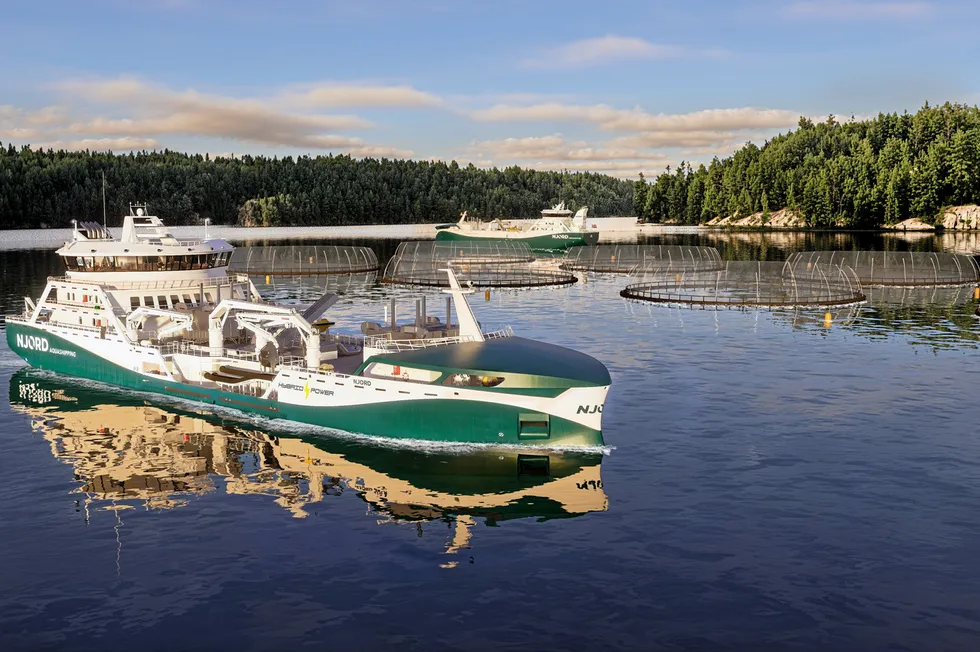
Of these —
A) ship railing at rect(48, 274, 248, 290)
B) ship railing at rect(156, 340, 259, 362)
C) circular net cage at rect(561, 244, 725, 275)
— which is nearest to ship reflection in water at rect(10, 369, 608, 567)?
ship railing at rect(156, 340, 259, 362)

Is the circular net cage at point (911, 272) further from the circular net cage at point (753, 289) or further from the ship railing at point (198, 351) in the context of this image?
the ship railing at point (198, 351)

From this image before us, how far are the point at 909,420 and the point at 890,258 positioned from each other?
115078mm

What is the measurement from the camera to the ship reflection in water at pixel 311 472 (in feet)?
121

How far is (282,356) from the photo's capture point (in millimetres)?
53344

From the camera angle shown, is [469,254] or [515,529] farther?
[469,254]

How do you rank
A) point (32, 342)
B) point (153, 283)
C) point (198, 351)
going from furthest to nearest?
point (32, 342), point (153, 283), point (198, 351)

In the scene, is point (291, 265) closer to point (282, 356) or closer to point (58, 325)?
point (58, 325)

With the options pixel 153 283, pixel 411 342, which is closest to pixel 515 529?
pixel 411 342

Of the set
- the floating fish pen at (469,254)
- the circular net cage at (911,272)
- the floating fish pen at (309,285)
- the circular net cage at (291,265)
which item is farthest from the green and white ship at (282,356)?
the floating fish pen at (469,254)

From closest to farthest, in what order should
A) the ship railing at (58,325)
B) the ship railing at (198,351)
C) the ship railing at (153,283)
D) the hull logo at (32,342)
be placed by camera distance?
the ship railing at (198,351) → the ship railing at (58,325) → the ship railing at (153,283) → the hull logo at (32,342)

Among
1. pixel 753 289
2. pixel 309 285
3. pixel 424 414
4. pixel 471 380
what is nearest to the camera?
pixel 471 380

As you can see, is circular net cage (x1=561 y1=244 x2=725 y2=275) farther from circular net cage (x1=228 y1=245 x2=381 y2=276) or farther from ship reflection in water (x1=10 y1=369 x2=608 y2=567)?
ship reflection in water (x1=10 y1=369 x2=608 y2=567)

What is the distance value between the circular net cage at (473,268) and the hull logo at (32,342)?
51.1 metres

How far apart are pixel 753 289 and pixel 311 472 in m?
87.3
